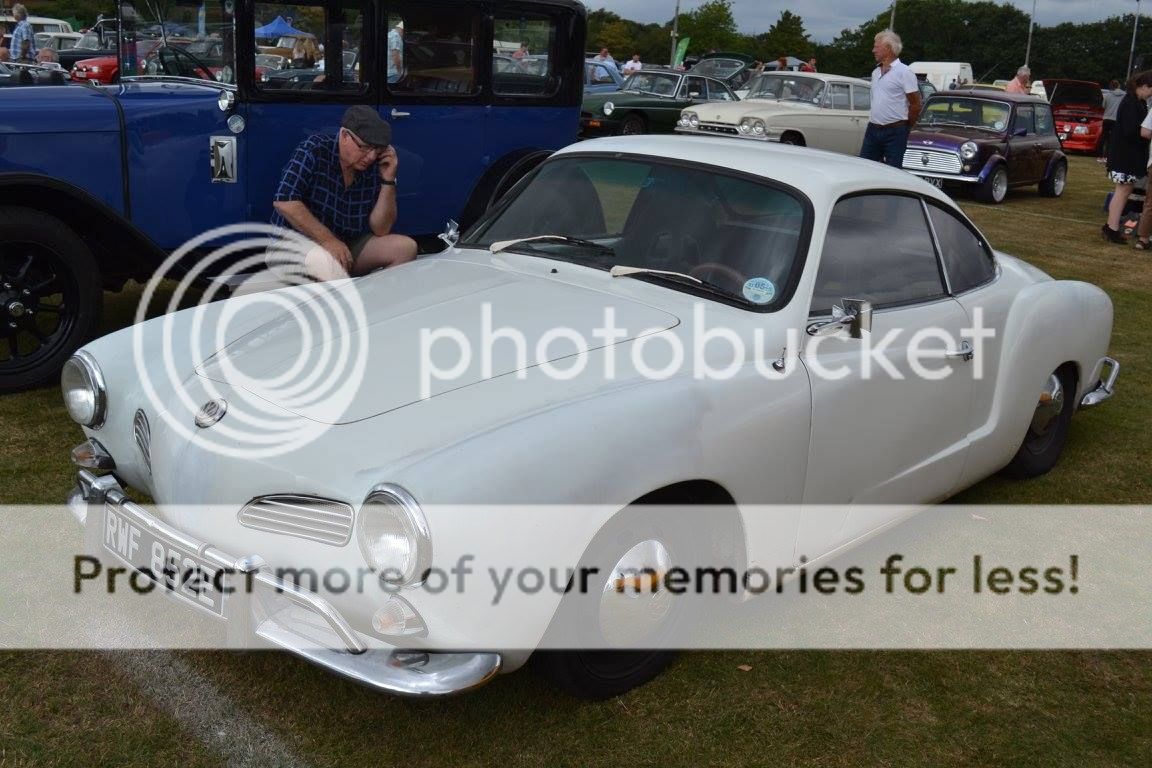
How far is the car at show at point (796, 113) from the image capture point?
53.0 ft

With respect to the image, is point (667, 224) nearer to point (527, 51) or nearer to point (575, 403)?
point (575, 403)

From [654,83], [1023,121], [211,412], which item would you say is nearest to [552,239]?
[211,412]

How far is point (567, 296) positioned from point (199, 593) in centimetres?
150

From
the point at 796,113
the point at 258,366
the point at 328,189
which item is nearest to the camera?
the point at 258,366

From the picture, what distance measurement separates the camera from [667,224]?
150 inches

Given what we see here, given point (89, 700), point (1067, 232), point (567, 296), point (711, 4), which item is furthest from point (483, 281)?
point (711, 4)

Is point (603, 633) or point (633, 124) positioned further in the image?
point (633, 124)

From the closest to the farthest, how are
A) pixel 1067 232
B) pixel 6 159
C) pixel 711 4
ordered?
pixel 6 159, pixel 1067 232, pixel 711 4

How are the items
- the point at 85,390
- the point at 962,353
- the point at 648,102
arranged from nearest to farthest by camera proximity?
the point at 85,390, the point at 962,353, the point at 648,102

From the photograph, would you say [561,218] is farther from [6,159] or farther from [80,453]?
[6,159]

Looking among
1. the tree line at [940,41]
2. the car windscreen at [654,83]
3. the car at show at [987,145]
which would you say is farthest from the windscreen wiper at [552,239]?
the tree line at [940,41]

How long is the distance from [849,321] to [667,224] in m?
0.73

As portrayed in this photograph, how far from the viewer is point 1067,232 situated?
42.3ft

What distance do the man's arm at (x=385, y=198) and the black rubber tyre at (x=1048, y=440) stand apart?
3.16 meters
